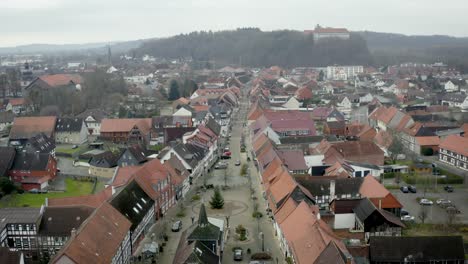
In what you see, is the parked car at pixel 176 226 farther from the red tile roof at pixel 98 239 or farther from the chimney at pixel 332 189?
the chimney at pixel 332 189

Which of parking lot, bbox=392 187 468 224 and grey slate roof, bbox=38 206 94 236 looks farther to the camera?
parking lot, bbox=392 187 468 224

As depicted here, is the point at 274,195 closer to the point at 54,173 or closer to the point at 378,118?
the point at 54,173

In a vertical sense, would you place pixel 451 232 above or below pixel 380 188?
below

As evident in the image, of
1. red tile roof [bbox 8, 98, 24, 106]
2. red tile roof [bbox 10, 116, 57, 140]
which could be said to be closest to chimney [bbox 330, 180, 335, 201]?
red tile roof [bbox 10, 116, 57, 140]

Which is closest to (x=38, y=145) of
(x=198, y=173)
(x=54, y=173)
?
(x=54, y=173)

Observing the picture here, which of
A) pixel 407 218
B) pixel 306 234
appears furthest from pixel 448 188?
pixel 306 234

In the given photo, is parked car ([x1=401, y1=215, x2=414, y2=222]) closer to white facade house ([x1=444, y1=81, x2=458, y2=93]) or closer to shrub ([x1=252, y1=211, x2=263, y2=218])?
shrub ([x1=252, y1=211, x2=263, y2=218])
